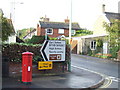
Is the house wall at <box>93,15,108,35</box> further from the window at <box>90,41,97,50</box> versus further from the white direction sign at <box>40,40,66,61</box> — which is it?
the white direction sign at <box>40,40,66,61</box>

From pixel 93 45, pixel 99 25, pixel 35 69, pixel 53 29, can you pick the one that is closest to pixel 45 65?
pixel 35 69

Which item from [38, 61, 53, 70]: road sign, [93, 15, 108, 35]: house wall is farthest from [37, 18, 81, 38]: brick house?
[38, 61, 53, 70]: road sign

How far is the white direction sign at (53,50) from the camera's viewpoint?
452 inches

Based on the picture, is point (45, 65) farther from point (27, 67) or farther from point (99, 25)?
point (99, 25)

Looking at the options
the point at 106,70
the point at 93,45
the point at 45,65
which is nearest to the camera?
the point at 45,65

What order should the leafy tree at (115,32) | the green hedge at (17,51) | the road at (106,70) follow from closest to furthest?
the road at (106,70), the green hedge at (17,51), the leafy tree at (115,32)

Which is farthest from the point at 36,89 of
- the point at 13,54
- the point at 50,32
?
the point at 50,32

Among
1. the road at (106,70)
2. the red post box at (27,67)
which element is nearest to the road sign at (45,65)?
the red post box at (27,67)

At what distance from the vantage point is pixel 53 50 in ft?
39.1

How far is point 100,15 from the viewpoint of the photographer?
4047cm

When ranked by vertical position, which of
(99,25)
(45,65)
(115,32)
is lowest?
(45,65)

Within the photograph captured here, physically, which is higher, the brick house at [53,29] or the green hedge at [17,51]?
the brick house at [53,29]

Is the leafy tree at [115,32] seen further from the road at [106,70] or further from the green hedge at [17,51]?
the green hedge at [17,51]

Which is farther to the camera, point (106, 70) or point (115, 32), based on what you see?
point (115, 32)
